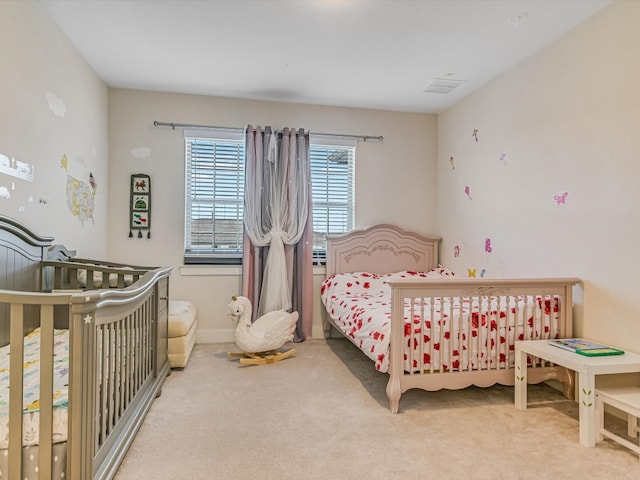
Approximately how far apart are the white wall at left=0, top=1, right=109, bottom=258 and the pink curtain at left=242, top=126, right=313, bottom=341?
4.37ft

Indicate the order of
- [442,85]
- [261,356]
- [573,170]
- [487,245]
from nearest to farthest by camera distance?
A: [573,170] < [261,356] < [487,245] < [442,85]

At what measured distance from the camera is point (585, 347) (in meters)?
2.24

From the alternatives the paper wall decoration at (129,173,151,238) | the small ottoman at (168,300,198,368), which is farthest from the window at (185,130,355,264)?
the small ottoman at (168,300,198,368)

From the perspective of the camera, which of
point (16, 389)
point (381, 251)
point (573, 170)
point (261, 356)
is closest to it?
point (16, 389)

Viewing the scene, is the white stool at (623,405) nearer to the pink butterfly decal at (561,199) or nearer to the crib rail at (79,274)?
the pink butterfly decal at (561,199)

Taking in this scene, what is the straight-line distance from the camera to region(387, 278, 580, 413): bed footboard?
236cm

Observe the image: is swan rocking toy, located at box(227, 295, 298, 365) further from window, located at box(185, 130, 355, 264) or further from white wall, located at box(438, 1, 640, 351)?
white wall, located at box(438, 1, 640, 351)

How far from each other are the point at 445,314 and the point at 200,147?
2.84 metres

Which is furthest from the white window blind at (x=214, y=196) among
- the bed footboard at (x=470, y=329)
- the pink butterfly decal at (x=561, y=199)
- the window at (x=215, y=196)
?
the pink butterfly decal at (x=561, y=199)

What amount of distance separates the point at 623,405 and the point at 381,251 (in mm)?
2556

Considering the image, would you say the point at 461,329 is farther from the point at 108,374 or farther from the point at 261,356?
the point at 108,374

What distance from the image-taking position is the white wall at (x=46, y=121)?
213cm

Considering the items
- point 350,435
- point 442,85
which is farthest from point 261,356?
point 442,85

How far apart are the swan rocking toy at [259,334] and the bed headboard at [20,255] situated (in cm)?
137
